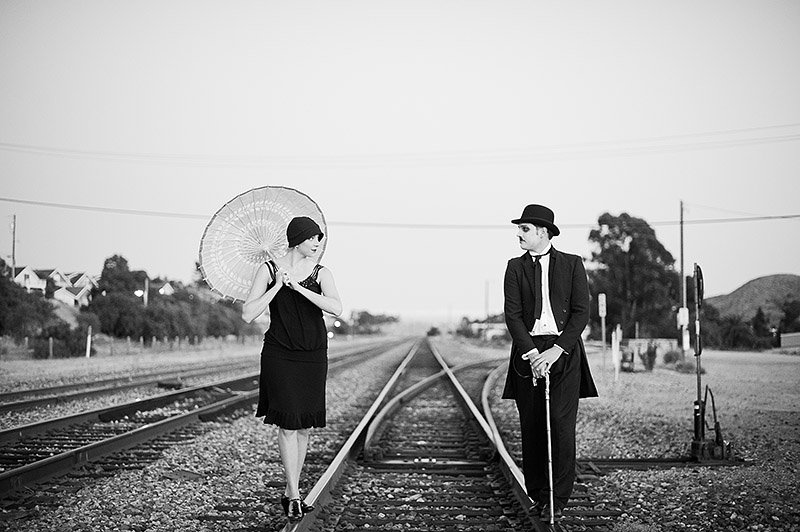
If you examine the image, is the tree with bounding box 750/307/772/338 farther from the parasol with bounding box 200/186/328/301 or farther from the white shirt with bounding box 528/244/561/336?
the parasol with bounding box 200/186/328/301

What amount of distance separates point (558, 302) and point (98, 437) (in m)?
6.17

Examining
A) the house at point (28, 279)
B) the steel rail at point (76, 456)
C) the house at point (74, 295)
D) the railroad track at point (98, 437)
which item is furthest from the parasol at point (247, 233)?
the house at point (74, 295)

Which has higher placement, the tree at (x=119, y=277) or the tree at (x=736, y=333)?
the tree at (x=119, y=277)

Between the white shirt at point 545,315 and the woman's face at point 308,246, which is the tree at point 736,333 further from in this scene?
the woman's face at point 308,246

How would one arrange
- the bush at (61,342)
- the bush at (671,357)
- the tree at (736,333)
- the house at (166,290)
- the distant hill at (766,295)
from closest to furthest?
the distant hill at (766,295), the tree at (736,333), the bush at (671,357), the bush at (61,342), the house at (166,290)

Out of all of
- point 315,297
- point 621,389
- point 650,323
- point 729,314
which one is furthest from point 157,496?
point 650,323

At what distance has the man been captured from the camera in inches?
181

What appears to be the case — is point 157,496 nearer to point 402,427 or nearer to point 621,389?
point 402,427

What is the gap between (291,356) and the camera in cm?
462

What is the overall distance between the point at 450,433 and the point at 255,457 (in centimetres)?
270

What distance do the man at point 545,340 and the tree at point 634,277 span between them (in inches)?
1256

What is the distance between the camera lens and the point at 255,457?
755 cm

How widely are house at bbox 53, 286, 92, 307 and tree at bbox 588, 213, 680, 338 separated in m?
23.5

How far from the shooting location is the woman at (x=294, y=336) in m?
4.61
